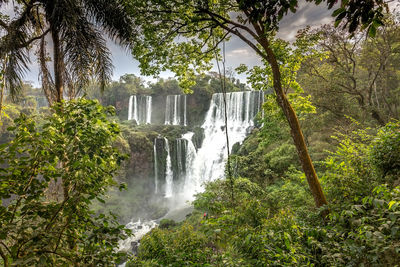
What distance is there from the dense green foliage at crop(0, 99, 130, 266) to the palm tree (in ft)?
8.26

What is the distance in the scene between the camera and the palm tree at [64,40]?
3.73m

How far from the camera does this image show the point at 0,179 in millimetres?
1737

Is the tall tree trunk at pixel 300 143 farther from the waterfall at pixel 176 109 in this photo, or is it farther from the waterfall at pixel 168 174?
the waterfall at pixel 176 109

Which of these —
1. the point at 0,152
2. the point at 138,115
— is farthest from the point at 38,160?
the point at 138,115

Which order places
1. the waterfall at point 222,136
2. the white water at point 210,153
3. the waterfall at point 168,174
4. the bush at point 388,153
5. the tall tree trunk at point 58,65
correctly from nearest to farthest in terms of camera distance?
the bush at point 388,153 < the tall tree trunk at point 58,65 < the white water at point 210,153 < the waterfall at point 222,136 < the waterfall at point 168,174

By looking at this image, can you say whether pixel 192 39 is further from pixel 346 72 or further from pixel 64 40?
pixel 346 72

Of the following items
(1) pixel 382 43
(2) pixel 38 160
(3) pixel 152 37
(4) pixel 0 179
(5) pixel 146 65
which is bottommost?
(4) pixel 0 179

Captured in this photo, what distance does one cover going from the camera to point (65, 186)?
1.75 m

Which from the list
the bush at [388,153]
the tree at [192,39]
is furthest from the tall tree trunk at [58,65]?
the bush at [388,153]

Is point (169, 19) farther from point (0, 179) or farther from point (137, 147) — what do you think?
point (137, 147)

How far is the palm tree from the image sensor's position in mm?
3730

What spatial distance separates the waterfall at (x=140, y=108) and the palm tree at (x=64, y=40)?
32.2 m

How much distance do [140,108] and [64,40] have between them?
33.8 meters

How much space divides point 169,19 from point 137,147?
20.7 metres
